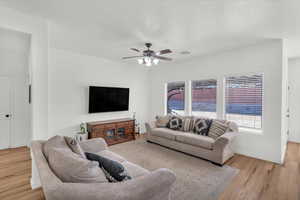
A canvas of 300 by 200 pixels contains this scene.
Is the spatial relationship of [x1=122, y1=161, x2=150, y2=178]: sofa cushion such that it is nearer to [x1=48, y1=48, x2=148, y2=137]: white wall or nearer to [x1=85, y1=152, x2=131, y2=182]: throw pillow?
[x1=85, y1=152, x2=131, y2=182]: throw pillow

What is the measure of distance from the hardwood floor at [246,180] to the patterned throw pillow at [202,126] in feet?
2.81

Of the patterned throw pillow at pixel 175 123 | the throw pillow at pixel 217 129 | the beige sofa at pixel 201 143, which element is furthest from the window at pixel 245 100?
the patterned throw pillow at pixel 175 123

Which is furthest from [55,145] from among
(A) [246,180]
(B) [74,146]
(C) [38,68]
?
(A) [246,180]

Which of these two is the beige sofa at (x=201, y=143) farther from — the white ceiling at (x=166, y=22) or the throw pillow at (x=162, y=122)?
the white ceiling at (x=166, y=22)

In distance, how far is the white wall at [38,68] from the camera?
2.20 metres

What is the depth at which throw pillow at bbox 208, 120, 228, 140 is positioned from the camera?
134 inches

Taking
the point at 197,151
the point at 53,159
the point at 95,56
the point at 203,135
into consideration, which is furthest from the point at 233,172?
the point at 95,56

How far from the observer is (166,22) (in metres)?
2.45

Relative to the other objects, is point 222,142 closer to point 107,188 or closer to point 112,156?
point 112,156

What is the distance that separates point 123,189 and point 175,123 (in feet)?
11.2

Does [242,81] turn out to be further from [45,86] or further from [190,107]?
[45,86]

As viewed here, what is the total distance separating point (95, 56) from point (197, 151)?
3.94 meters

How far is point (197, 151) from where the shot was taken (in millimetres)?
3348

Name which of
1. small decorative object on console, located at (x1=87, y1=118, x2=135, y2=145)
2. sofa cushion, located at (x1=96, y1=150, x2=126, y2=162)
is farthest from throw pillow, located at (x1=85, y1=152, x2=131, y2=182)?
small decorative object on console, located at (x1=87, y1=118, x2=135, y2=145)
